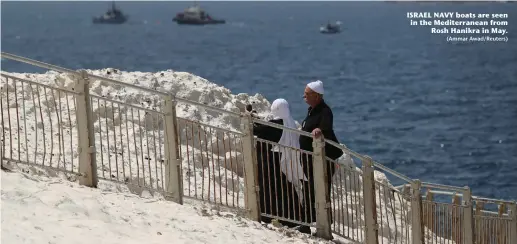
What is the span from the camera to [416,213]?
1059cm

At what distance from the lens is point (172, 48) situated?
337 ft

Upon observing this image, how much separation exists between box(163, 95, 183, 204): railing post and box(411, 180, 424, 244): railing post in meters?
2.35

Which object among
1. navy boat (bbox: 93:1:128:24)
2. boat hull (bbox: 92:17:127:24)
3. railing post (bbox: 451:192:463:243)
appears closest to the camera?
railing post (bbox: 451:192:463:243)

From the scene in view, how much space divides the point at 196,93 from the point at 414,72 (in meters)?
64.9

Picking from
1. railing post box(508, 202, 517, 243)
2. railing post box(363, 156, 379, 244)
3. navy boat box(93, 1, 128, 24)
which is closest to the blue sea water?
navy boat box(93, 1, 128, 24)

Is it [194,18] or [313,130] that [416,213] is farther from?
[194,18]

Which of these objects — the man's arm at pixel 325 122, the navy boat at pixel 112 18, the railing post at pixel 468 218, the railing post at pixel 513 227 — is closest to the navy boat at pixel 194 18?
the navy boat at pixel 112 18

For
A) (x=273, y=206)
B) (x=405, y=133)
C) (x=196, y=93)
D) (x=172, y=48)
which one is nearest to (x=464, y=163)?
(x=405, y=133)

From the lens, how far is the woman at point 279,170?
9703 mm

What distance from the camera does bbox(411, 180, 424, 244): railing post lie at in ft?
34.4

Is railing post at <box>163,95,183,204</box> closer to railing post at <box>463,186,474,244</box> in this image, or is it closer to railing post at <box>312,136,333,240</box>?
railing post at <box>312,136,333,240</box>

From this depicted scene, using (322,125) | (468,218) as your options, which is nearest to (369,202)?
(322,125)

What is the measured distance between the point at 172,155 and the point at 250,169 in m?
0.70

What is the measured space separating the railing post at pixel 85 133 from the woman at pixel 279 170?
1467mm
